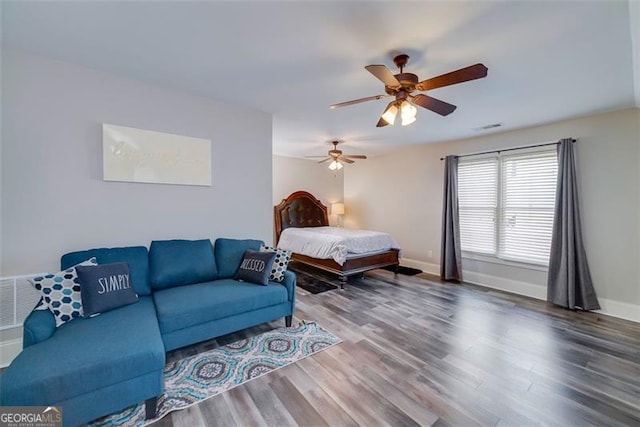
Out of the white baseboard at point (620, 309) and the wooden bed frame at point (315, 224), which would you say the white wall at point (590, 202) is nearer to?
the white baseboard at point (620, 309)

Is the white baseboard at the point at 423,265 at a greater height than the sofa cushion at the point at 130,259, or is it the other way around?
the sofa cushion at the point at 130,259

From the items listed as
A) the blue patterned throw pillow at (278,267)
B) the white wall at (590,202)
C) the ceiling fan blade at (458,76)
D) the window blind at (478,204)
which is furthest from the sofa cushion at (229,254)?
the window blind at (478,204)

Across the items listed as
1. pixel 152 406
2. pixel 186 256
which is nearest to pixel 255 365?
pixel 152 406

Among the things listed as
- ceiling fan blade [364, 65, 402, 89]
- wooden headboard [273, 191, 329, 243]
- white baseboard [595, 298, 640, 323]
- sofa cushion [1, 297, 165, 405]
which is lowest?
white baseboard [595, 298, 640, 323]

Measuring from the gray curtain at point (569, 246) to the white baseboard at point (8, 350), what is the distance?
19.4 ft

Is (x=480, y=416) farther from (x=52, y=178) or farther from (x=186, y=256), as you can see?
(x=52, y=178)

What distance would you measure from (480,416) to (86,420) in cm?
237

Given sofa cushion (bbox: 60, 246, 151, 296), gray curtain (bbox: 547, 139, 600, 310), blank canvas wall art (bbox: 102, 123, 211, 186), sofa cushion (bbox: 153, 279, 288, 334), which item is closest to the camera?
sofa cushion (bbox: 153, 279, 288, 334)

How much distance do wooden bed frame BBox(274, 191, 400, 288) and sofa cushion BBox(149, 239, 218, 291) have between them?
209 cm

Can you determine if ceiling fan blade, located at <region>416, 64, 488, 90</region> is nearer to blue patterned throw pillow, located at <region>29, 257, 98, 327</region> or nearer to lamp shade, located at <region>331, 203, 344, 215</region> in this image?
blue patterned throw pillow, located at <region>29, 257, 98, 327</region>

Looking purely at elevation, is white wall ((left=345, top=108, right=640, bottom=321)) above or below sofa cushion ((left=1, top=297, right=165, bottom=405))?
above

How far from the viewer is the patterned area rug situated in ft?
5.77

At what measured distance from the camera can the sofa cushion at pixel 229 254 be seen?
9.76ft

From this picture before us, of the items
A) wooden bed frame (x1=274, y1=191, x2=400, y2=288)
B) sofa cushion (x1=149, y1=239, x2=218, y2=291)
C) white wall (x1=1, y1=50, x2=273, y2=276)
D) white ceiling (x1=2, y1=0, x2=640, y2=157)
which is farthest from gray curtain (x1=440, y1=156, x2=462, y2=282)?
sofa cushion (x1=149, y1=239, x2=218, y2=291)
